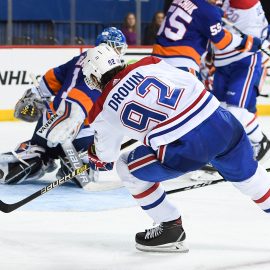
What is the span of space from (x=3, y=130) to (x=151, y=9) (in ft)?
8.60

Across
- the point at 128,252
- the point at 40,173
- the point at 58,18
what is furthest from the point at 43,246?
the point at 58,18

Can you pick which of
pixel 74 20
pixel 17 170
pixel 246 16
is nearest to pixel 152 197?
pixel 17 170

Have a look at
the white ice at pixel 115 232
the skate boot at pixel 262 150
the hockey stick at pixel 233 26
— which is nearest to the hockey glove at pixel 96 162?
the white ice at pixel 115 232

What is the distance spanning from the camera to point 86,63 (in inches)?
137

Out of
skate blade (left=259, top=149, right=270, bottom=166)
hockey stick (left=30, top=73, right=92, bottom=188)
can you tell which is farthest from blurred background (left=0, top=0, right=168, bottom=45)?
hockey stick (left=30, top=73, right=92, bottom=188)

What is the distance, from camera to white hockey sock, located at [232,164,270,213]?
353 cm

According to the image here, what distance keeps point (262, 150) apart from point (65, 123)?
1.45 metres

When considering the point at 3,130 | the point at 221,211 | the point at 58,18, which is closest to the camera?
the point at 221,211

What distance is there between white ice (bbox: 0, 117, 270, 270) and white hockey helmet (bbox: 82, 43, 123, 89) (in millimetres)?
659

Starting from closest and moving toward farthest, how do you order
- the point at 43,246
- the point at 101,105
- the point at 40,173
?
the point at 101,105 → the point at 43,246 → the point at 40,173

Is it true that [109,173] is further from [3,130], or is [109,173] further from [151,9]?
[151,9]

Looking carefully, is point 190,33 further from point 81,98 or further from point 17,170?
point 17,170

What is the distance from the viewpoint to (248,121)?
5.61m

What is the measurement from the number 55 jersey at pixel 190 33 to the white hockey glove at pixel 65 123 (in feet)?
3.03
